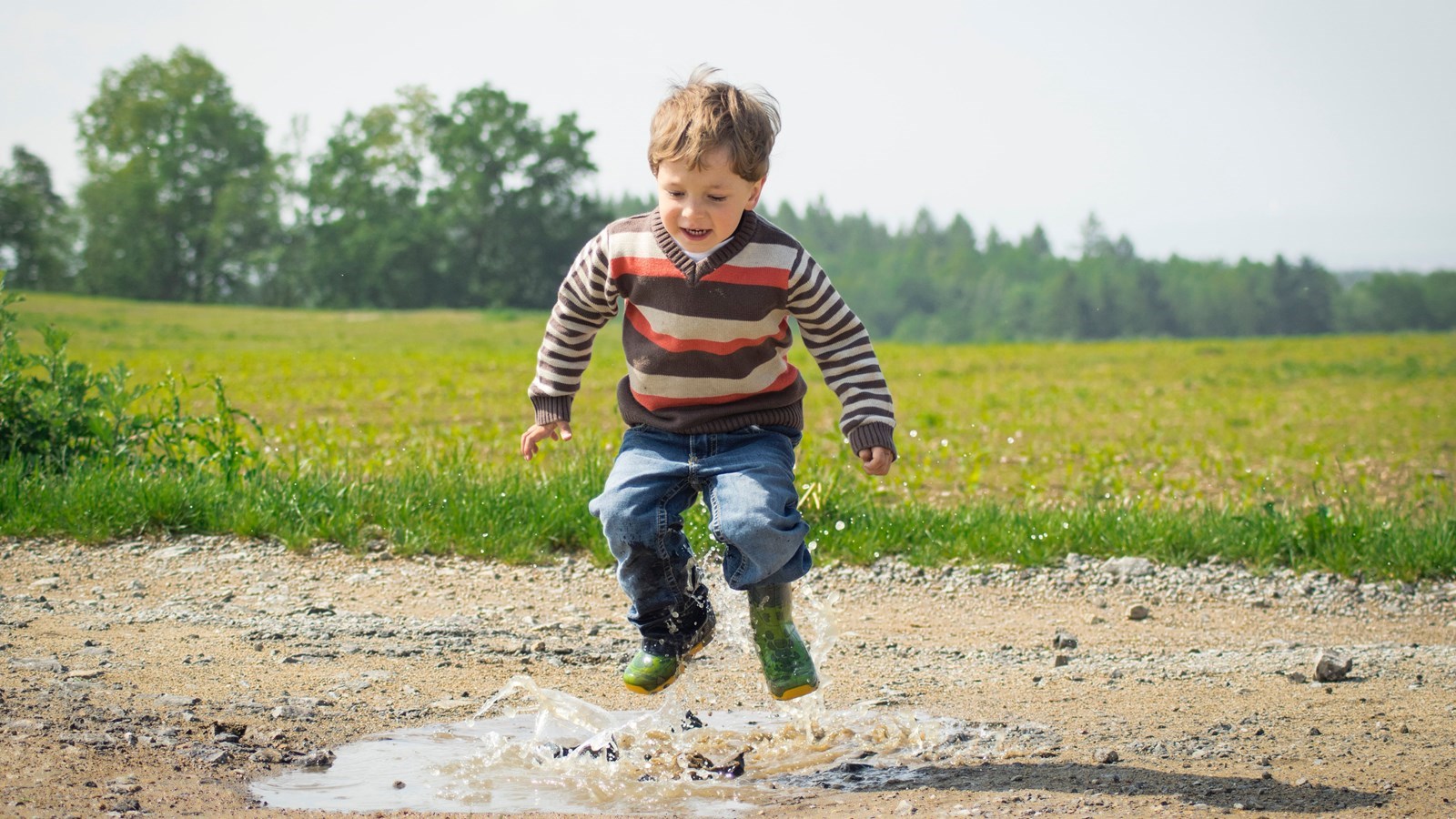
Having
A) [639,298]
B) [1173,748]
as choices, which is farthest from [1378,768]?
[639,298]

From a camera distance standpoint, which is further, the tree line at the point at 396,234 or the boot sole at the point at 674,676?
the tree line at the point at 396,234

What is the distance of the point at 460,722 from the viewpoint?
147 inches

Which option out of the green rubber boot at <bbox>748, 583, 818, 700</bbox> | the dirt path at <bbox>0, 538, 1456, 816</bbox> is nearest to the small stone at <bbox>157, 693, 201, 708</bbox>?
the dirt path at <bbox>0, 538, 1456, 816</bbox>

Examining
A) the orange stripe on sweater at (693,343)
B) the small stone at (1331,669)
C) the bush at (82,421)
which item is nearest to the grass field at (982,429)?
the bush at (82,421)

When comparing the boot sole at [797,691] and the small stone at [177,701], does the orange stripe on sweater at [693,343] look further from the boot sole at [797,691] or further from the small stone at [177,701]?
the small stone at [177,701]

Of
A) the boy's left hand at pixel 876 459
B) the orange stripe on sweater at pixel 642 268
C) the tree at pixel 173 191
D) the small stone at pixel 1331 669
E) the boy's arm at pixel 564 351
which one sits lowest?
the small stone at pixel 1331 669

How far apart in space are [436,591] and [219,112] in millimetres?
44812

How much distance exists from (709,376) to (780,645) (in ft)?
2.38

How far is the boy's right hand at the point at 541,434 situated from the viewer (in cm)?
362

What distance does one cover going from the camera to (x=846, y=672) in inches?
170

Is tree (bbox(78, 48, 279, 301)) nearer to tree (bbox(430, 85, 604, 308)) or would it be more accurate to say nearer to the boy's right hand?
tree (bbox(430, 85, 604, 308))

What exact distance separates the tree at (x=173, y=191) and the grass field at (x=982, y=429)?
6533mm

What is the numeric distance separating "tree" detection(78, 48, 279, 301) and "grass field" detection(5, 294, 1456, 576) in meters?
6.53

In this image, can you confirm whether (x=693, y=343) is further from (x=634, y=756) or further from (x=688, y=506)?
(x=634, y=756)
